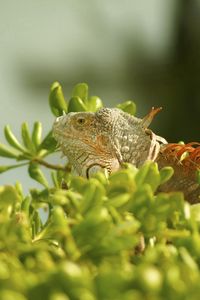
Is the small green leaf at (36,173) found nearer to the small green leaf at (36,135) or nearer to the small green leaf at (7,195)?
the small green leaf at (36,135)

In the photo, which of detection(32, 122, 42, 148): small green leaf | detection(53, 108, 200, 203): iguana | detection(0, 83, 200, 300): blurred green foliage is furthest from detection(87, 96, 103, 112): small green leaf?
detection(0, 83, 200, 300): blurred green foliage

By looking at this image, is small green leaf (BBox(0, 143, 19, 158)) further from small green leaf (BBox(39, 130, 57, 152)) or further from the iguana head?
the iguana head

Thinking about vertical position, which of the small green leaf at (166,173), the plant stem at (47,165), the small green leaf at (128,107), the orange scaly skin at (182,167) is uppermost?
the small green leaf at (166,173)

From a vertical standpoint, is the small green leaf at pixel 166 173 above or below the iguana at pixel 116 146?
above

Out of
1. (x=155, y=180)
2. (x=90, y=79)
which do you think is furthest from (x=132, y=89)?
(x=155, y=180)

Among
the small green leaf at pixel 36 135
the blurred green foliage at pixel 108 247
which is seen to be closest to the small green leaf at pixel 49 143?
the small green leaf at pixel 36 135
